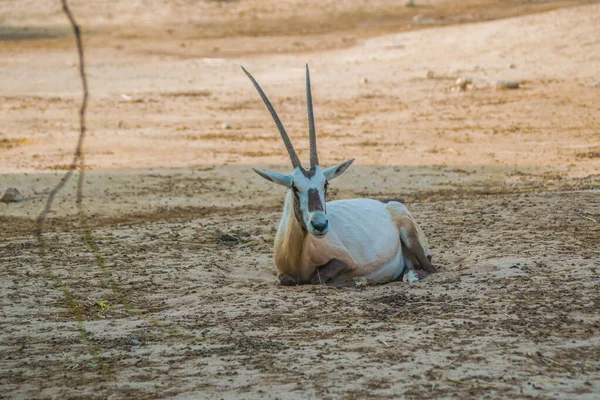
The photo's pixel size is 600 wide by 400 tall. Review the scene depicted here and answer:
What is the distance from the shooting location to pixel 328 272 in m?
6.81

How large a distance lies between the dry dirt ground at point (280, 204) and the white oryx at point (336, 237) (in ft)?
1.03

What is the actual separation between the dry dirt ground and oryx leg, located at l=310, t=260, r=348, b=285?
0.65ft

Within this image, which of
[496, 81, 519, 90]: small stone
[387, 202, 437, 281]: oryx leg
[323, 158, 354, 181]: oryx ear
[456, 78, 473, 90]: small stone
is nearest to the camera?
[323, 158, 354, 181]: oryx ear

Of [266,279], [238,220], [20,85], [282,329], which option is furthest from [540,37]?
[282,329]

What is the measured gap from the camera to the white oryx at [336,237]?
261 inches

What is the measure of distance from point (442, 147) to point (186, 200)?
4715 millimetres

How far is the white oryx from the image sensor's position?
261 inches

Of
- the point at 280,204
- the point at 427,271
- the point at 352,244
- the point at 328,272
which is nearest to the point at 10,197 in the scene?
the point at 280,204

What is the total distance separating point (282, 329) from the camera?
5.46m

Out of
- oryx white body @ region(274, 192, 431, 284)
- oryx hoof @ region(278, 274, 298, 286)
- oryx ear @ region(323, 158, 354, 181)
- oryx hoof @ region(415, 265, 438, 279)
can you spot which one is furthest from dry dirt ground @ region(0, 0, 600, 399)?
oryx ear @ region(323, 158, 354, 181)

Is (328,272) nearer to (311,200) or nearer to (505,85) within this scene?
(311,200)

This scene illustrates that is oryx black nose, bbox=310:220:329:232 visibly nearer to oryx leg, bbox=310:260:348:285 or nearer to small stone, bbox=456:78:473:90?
oryx leg, bbox=310:260:348:285

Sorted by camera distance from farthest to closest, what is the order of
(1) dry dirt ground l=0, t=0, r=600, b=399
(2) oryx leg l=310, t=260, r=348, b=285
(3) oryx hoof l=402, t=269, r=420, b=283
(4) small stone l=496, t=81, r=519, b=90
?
(4) small stone l=496, t=81, r=519, b=90, (3) oryx hoof l=402, t=269, r=420, b=283, (2) oryx leg l=310, t=260, r=348, b=285, (1) dry dirt ground l=0, t=0, r=600, b=399

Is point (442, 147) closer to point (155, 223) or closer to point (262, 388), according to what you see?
point (155, 223)
